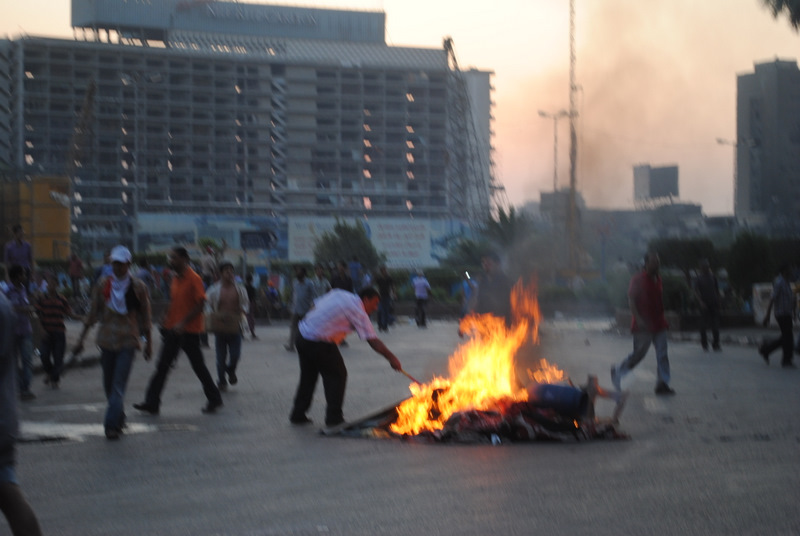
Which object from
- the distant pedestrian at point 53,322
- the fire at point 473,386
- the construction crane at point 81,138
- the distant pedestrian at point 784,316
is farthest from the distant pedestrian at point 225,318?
the construction crane at point 81,138

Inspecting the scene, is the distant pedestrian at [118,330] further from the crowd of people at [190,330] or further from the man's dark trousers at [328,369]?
the man's dark trousers at [328,369]

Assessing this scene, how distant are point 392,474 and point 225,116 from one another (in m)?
127

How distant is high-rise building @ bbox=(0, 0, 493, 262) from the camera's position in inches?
4953

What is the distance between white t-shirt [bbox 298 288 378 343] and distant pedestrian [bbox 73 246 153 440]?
144 cm

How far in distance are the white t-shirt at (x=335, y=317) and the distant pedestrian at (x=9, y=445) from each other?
5174mm

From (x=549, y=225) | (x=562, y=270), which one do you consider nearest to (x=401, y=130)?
(x=549, y=225)

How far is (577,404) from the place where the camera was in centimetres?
853

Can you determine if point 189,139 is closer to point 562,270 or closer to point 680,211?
point 680,211

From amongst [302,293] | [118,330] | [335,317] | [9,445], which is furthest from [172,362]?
[302,293]

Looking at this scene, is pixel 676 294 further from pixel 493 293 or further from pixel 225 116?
pixel 225 116

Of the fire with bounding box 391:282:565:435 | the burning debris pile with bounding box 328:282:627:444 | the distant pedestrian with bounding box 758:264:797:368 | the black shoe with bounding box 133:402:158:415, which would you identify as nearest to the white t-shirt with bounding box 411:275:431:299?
the distant pedestrian with bounding box 758:264:797:368

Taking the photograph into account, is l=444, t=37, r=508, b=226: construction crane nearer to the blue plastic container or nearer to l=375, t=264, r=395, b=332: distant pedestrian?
l=375, t=264, r=395, b=332: distant pedestrian

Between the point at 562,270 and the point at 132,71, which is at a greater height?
the point at 132,71

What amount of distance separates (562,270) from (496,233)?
14877 mm
